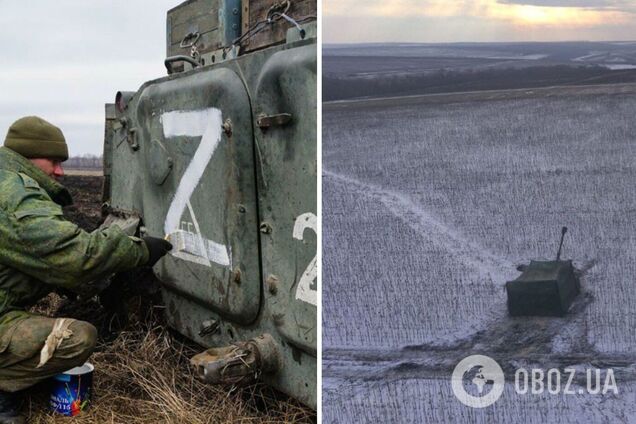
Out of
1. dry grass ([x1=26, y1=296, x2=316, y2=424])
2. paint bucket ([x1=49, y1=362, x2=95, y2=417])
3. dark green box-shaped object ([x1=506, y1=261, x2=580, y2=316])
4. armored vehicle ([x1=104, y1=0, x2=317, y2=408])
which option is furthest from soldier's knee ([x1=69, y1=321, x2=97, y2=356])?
dark green box-shaped object ([x1=506, y1=261, x2=580, y2=316])

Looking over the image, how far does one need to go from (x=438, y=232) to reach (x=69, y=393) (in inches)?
90.3

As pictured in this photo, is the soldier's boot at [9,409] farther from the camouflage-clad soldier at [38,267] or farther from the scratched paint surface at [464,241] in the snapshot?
the scratched paint surface at [464,241]

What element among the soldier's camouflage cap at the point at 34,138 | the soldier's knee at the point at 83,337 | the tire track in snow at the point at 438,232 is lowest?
the soldier's knee at the point at 83,337

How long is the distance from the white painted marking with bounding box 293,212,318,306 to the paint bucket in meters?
1.16

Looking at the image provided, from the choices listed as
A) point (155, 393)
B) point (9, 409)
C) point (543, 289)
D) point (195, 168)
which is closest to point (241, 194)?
point (195, 168)

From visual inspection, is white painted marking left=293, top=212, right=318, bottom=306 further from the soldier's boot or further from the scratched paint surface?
the soldier's boot

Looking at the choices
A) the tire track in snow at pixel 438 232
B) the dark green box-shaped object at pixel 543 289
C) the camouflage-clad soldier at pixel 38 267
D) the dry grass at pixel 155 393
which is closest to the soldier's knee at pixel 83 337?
the camouflage-clad soldier at pixel 38 267

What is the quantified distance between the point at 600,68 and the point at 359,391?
2.33 feet

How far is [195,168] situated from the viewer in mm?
3350

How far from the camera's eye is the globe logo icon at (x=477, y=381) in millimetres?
1515

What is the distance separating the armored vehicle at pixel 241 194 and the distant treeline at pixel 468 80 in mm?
1030

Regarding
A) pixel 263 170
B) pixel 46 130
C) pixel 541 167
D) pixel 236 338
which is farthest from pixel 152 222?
pixel 541 167

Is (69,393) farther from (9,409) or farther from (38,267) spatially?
(38,267)

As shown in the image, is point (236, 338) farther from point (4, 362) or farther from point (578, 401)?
point (578, 401)
